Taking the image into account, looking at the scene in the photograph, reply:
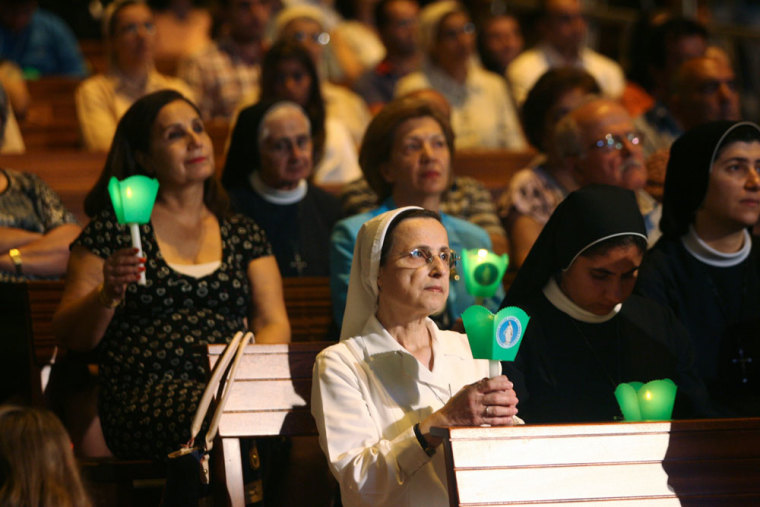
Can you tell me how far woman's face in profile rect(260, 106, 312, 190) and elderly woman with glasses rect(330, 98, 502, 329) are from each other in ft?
1.47

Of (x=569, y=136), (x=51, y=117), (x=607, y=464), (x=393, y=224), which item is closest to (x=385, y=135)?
(x=569, y=136)

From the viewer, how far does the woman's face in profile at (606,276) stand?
3561 mm

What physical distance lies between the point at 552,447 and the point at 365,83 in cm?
513

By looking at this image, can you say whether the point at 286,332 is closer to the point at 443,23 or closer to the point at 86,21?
the point at 443,23

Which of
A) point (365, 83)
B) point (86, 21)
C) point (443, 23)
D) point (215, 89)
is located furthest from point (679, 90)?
point (86, 21)

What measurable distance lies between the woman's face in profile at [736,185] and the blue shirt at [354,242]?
2.91ft

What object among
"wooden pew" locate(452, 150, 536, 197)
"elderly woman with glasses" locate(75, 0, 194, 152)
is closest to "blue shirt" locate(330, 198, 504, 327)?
"wooden pew" locate(452, 150, 536, 197)

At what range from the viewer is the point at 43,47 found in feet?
26.3

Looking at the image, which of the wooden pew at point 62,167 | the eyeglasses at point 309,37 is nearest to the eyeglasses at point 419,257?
the wooden pew at point 62,167

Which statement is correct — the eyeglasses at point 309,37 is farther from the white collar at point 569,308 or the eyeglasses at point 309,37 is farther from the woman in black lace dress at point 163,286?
the white collar at point 569,308

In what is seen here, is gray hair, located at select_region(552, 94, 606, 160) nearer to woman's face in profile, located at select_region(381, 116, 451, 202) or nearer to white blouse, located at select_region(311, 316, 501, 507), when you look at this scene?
woman's face in profile, located at select_region(381, 116, 451, 202)

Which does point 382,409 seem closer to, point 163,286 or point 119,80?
point 163,286

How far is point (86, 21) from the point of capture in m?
9.37

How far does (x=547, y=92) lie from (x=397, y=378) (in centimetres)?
287
